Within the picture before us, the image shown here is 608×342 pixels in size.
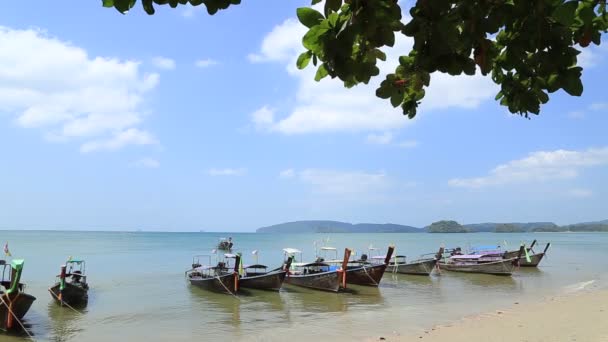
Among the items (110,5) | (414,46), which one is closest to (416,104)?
(414,46)

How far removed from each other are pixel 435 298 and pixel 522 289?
5.73 meters

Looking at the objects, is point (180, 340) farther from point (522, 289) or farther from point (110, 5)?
point (522, 289)

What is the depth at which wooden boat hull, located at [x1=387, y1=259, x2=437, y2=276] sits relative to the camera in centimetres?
3027

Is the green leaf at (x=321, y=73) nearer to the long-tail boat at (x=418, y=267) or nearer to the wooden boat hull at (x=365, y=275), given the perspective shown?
the wooden boat hull at (x=365, y=275)

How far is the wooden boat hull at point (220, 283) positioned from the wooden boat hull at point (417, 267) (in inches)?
517

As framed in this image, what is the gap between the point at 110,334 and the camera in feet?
50.1

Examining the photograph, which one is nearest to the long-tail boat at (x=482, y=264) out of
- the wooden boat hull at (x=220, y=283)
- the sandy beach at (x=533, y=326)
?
the sandy beach at (x=533, y=326)

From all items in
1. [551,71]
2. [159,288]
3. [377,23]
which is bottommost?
[159,288]

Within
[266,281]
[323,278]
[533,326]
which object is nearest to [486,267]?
[323,278]

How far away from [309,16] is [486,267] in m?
31.3

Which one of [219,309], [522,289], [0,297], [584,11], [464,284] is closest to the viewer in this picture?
[584,11]

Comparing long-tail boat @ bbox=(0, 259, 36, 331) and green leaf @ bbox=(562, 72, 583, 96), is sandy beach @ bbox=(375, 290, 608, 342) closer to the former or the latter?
green leaf @ bbox=(562, 72, 583, 96)

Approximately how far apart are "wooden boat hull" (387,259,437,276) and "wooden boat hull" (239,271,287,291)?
11246 mm

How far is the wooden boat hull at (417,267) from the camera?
30266mm
